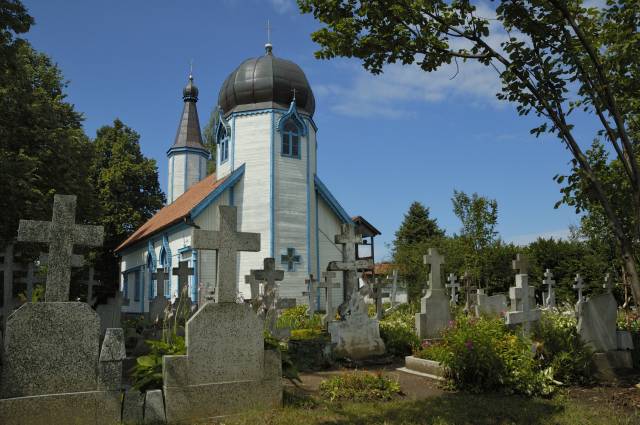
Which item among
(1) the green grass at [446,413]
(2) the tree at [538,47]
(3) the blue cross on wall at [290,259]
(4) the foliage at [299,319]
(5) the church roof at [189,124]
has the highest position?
(5) the church roof at [189,124]

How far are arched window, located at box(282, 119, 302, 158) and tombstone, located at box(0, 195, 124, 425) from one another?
17.9 m

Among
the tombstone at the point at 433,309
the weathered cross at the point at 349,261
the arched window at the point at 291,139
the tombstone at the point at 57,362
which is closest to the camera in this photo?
the tombstone at the point at 57,362

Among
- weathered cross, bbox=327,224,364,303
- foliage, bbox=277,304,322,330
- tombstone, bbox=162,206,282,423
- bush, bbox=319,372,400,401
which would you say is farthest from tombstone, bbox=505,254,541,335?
foliage, bbox=277,304,322,330

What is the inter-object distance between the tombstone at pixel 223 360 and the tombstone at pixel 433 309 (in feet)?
20.2

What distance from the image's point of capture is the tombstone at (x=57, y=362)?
5277 millimetres

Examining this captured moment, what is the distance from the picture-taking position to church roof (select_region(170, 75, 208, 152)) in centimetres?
3775

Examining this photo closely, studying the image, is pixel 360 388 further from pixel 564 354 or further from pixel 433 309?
pixel 433 309

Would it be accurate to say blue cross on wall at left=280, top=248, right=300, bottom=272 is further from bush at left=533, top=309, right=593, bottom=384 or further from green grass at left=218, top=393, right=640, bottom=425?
green grass at left=218, top=393, right=640, bottom=425

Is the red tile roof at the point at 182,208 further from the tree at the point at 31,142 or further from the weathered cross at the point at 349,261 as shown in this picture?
the weathered cross at the point at 349,261

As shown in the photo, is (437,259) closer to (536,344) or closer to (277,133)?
(536,344)

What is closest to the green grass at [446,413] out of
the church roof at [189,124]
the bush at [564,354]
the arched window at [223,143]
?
the bush at [564,354]

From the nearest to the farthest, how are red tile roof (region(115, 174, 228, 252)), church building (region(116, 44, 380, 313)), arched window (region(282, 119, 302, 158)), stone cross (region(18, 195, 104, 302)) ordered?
stone cross (region(18, 195, 104, 302)), church building (region(116, 44, 380, 313)), arched window (region(282, 119, 302, 158)), red tile roof (region(115, 174, 228, 252))

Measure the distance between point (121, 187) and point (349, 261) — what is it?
27381 mm

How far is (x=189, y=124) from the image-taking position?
38312mm
